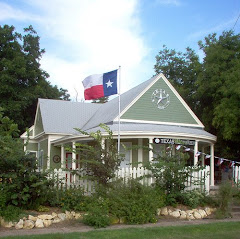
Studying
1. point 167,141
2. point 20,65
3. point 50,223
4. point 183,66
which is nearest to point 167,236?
point 50,223

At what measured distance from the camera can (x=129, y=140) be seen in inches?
723

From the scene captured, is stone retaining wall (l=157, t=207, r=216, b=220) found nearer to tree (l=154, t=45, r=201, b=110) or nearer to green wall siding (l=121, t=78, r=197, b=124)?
green wall siding (l=121, t=78, r=197, b=124)

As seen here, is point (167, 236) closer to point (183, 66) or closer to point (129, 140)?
point (129, 140)

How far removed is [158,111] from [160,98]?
31.2 inches

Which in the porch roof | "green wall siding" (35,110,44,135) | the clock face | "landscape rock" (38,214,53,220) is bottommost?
"landscape rock" (38,214,53,220)

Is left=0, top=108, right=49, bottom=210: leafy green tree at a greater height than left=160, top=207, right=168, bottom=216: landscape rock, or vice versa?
left=0, top=108, right=49, bottom=210: leafy green tree

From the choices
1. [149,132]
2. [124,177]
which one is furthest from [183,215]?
[149,132]

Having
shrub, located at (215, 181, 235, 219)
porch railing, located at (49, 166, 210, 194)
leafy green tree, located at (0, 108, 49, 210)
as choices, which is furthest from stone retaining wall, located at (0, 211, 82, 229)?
shrub, located at (215, 181, 235, 219)

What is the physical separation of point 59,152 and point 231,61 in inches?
481

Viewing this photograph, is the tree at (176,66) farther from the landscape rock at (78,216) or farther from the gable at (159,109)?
the landscape rock at (78,216)

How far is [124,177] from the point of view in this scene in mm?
11656

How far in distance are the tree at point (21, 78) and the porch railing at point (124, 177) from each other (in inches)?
885

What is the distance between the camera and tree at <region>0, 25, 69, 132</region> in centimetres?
3359

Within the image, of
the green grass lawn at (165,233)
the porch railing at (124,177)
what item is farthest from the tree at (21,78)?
the green grass lawn at (165,233)
